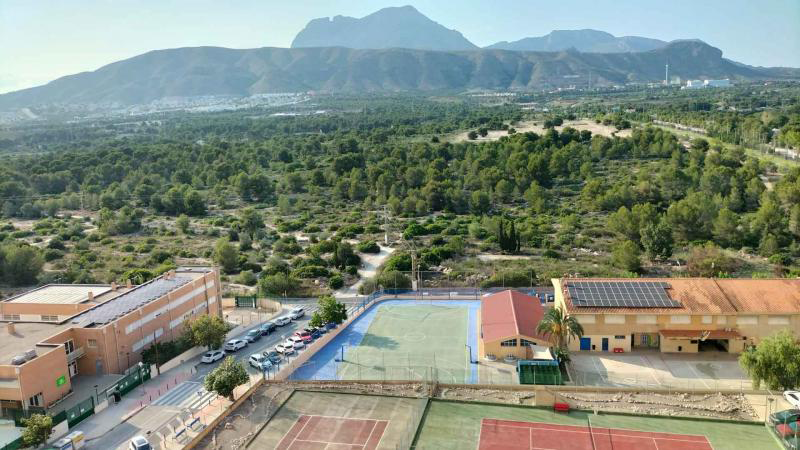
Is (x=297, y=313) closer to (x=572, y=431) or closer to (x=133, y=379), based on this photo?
(x=133, y=379)

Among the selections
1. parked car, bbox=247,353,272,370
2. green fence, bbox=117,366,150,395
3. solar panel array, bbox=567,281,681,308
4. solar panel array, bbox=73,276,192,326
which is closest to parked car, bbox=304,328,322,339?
parked car, bbox=247,353,272,370

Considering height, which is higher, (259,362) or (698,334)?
(698,334)

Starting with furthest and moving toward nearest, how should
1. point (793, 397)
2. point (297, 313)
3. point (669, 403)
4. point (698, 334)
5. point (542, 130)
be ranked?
point (542, 130) → point (297, 313) → point (698, 334) → point (669, 403) → point (793, 397)

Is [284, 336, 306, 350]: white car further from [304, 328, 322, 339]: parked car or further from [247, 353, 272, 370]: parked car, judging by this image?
[247, 353, 272, 370]: parked car

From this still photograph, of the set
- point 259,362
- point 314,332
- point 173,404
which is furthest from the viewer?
point 314,332

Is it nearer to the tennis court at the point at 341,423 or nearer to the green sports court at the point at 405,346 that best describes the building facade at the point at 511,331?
the green sports court at the point at 405,346

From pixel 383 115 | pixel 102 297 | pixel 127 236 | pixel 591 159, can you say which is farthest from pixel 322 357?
pixel 383 115

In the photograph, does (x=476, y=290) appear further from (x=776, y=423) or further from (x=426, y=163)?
(x=426, y=163)

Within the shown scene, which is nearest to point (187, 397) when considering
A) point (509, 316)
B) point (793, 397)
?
point (509, 316)
